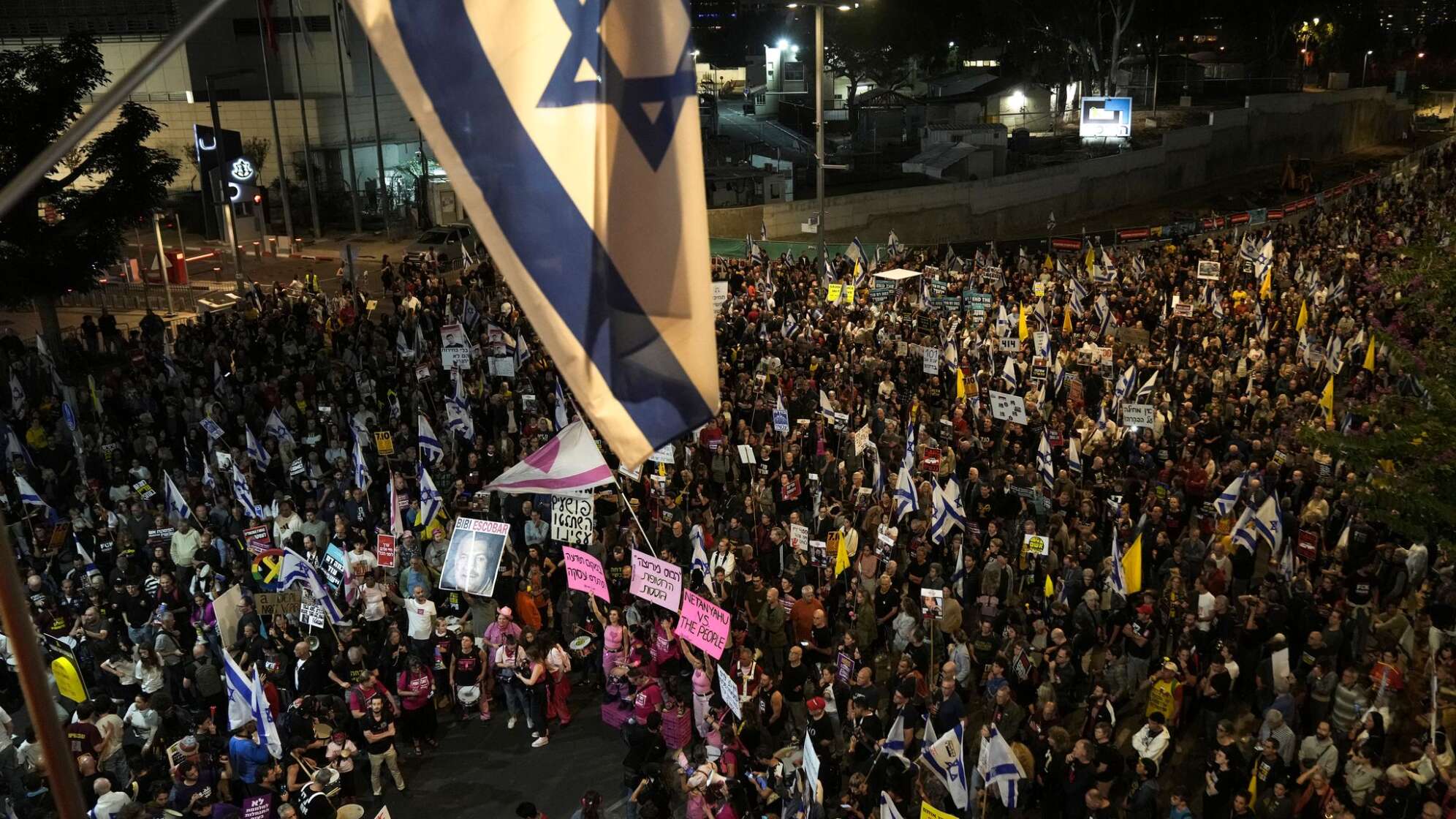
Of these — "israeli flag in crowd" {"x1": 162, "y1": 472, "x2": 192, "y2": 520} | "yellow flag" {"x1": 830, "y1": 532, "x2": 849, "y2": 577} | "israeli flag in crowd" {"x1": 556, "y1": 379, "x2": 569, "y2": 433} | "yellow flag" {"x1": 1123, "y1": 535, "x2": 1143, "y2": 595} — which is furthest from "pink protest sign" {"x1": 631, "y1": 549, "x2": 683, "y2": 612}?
"israeli flag in crowd" {"x1": 162, "y1": 472, "x2": 192, "y2": 520}

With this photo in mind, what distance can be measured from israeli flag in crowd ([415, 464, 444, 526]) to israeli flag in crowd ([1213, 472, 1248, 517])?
→ 10.0m

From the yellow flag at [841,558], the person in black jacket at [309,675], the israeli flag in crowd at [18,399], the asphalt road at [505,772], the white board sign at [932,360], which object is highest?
the white board sign at [932,360]

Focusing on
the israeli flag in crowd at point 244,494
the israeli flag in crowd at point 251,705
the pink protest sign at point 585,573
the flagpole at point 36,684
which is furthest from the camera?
the israeli flag in crowd at point 244,494

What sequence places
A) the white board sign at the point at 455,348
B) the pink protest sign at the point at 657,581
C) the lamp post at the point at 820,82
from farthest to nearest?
the lamp post at the point at 820,82 < the white board sign at the point at 455,348 < the pink protest sign at the point at 657,581

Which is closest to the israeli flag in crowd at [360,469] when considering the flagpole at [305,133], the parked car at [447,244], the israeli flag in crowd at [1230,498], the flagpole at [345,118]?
the israeli flag in crowd at [1230,498]

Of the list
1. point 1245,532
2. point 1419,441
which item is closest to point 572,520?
point 1245,532

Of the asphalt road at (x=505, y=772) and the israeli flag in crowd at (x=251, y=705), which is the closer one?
the israeli flag in crowd at (x=251, y=705)

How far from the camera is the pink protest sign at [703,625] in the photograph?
1156cm

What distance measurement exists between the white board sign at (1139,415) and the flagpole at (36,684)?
15502mm

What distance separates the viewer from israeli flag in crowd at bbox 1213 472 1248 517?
1434 cm

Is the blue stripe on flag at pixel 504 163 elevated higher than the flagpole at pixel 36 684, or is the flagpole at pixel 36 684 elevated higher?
the blue stripe on flag at pixel 504 163

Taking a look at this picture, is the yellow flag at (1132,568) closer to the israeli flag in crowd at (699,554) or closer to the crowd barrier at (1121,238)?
the israeli flag in crowd at (699,554)

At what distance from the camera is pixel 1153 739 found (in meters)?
10.4

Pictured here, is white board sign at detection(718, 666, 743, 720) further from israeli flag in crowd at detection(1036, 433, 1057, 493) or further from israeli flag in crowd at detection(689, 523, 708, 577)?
israeli flag in crowd at detection(1036, 433, 1057, 493)
